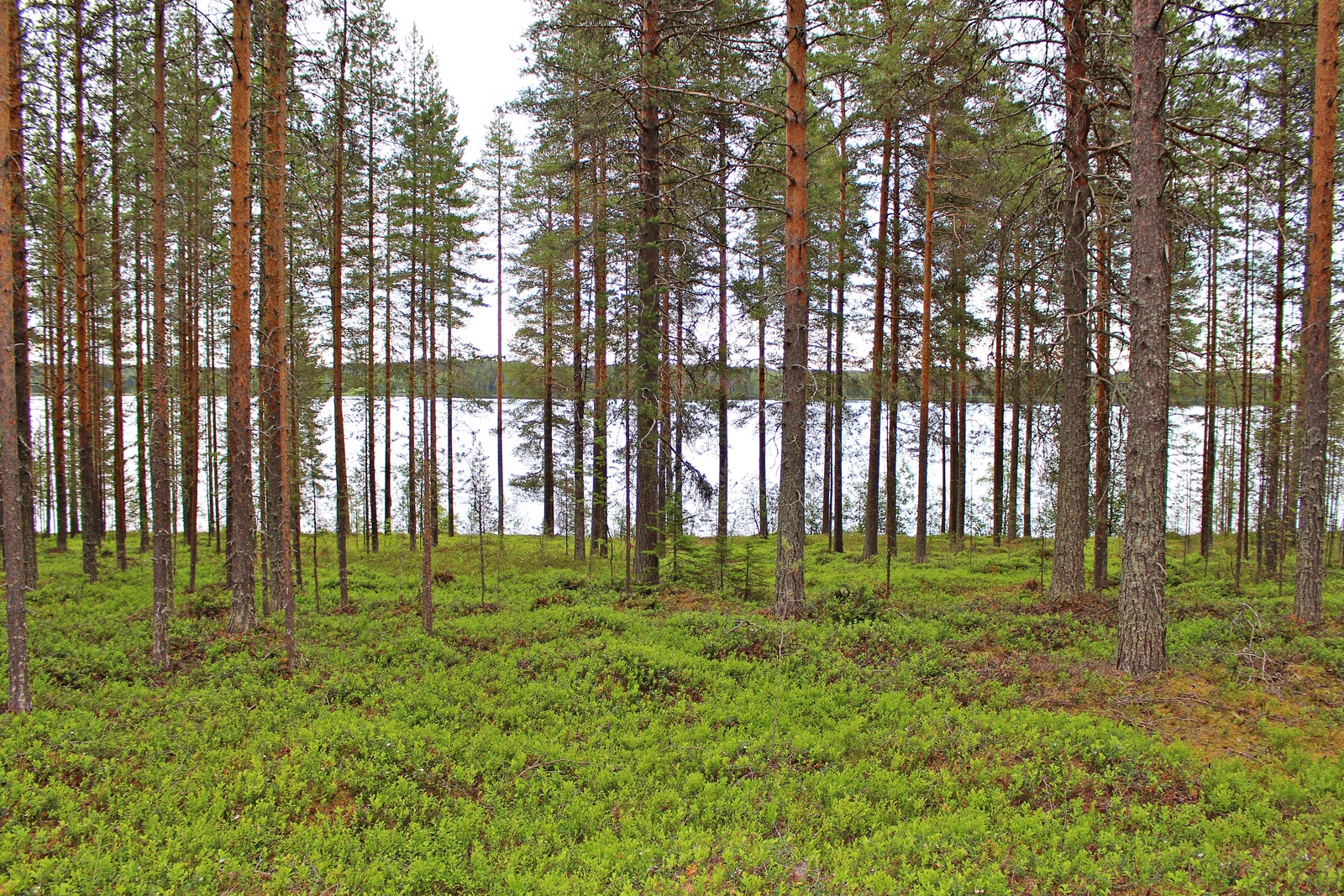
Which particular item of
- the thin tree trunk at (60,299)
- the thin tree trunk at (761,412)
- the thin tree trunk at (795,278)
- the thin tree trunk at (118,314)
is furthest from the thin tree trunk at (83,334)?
the thin tree trunk at (761,412)

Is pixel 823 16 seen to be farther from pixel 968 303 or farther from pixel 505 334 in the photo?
pixel 505 334

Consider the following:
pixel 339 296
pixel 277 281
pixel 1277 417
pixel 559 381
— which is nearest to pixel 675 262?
pixel 339 296

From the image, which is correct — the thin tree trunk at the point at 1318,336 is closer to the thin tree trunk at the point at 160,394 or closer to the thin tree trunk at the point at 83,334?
the thin tree trunk at the point at 160,394

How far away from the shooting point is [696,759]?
598 cm

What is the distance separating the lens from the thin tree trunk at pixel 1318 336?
27.0ft

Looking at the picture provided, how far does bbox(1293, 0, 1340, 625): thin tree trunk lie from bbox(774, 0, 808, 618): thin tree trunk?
21.4 feet

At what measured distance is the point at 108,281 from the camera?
1756 cm

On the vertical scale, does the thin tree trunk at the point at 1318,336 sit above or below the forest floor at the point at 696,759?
above

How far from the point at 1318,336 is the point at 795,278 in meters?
6.86

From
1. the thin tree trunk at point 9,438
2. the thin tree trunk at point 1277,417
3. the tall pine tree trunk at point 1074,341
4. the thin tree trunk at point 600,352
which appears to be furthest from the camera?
the thin tree trunk at point 600,352

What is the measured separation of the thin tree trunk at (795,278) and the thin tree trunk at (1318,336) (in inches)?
257

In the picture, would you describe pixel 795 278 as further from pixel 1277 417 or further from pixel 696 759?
pixel 1277 417

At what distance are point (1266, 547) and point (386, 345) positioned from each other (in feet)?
74.2

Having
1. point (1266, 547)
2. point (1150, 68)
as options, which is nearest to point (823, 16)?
point (1150, 68)
